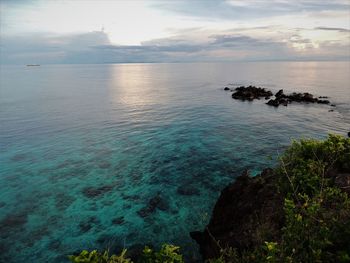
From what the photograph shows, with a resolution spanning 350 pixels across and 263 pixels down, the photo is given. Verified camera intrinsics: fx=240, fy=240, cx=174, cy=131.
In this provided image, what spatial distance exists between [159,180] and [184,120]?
2183cm

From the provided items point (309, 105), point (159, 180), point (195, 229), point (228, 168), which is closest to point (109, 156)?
point (159, 180)

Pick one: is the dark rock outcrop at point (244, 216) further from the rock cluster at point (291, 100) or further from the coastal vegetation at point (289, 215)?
the rock cluster at point (291, 100)

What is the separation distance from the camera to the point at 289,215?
23.5 feet

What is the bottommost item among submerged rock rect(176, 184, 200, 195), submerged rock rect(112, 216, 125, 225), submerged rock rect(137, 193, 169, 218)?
submerged rock rect(112, 216, 125, 225)

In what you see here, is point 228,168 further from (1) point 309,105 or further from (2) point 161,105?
(1) point 309,105

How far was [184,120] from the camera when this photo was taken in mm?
42406

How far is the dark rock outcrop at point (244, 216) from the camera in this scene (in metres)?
10.7

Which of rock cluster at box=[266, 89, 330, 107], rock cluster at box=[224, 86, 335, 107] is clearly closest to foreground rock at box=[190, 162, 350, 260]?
rock cluster at box=[266, 89, 330, 107]

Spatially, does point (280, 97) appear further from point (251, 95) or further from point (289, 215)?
point (289, 215)

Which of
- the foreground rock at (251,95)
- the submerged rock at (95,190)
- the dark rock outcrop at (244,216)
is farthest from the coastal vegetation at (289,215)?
the foreground rock at (251,95)

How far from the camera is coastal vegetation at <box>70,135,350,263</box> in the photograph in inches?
261

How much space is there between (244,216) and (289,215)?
6.15 meters

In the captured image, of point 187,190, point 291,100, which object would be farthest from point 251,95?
point 187,190

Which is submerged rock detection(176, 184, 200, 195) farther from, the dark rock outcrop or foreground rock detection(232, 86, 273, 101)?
foreground rock detection(232, 86, 273, 101)
